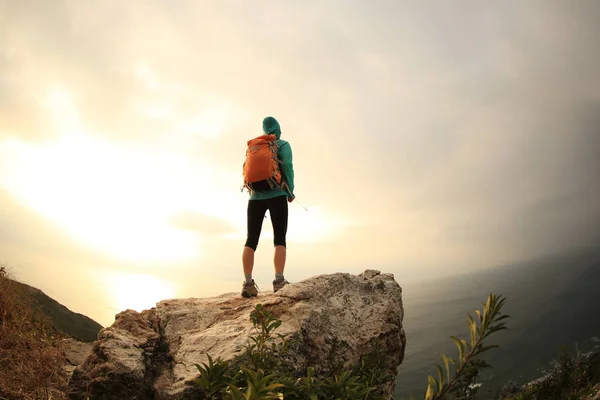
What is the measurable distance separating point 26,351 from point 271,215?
491 centimetres

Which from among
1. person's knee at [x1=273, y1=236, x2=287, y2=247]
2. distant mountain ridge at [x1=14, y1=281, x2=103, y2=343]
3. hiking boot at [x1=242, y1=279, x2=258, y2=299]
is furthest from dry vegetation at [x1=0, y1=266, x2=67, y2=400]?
person's knee at [x1=273, y1=236, x2=287, y2=247]

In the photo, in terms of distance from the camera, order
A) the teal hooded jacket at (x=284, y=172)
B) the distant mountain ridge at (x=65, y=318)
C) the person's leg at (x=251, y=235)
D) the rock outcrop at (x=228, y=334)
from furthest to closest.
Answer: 1. the distant mountain ridge at (x=65, y=318)
2. the teal hooded jacket at (x=284, y=172)
3. the person's leg at (x=251, y=235)
4. the rock outcrop at (x=228, y=334)

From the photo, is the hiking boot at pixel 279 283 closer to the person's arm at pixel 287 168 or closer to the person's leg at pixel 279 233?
the person's leg at pixel 279 233

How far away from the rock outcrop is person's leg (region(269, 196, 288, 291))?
73 centimetres

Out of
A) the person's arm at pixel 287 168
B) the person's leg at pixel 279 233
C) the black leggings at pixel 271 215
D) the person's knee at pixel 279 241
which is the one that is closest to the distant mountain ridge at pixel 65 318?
the black leggings at pixel 271 215

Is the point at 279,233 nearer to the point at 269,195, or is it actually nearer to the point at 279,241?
the point at 279,241

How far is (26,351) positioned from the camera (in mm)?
5672

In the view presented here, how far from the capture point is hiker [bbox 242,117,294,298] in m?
6.24

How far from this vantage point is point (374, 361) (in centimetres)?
334

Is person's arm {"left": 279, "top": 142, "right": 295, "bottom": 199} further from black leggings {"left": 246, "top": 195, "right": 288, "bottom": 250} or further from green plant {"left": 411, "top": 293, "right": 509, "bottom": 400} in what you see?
green plant {"left": 411, "top": 293, "right": 509, "bottom": 400}

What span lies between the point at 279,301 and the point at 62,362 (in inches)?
177

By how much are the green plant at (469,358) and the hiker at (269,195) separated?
14.9 ft

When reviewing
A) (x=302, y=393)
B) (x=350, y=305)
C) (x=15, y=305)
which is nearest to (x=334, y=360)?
(x=350, y=305)

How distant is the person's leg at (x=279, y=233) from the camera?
620 cm
